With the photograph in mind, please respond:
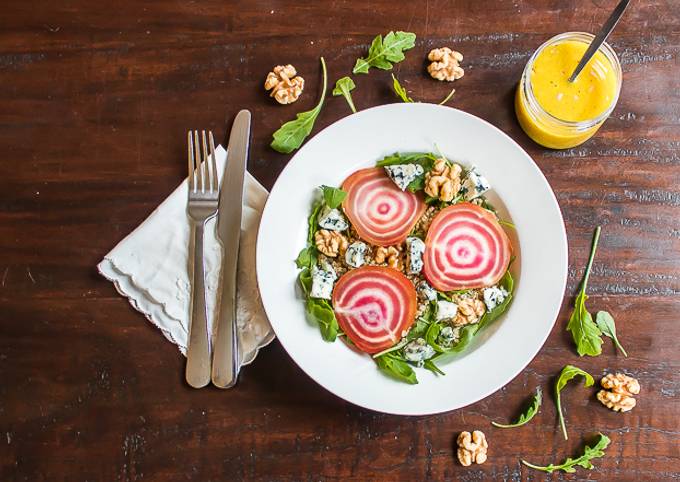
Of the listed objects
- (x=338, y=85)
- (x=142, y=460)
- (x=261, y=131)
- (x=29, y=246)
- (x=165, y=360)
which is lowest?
(x=142, y=460)

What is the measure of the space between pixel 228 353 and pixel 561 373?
2.78 feet

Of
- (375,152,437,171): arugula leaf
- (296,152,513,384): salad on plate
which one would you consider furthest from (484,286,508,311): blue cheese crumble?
(375,152,437,171): arugula leaf

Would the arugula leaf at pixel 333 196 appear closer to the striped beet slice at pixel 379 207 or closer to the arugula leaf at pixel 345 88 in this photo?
the striped beet slice at pixel 379 207

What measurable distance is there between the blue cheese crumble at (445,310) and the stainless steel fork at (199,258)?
579 mm

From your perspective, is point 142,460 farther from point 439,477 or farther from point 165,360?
point 439,477

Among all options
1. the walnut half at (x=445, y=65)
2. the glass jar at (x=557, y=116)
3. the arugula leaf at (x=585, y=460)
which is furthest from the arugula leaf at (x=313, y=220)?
the arugula leaf at (x=585, y=460)

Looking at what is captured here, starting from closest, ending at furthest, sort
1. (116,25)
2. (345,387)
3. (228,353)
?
(345,387)
(228,353)
(116,25)

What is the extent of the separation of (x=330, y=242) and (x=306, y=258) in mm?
71

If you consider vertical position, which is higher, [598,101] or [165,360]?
[598,101]

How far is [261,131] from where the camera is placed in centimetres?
187

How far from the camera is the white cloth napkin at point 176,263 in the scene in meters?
1.81

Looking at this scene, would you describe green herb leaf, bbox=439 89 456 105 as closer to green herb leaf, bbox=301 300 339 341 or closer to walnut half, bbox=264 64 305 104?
walnut half, bbox=264 64 305 104

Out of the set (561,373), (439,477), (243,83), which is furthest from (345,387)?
(243,83)

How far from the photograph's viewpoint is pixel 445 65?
185 centimetres
